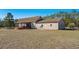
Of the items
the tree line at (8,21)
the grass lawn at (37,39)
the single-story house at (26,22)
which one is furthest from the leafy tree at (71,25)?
the tree line at (8,21)

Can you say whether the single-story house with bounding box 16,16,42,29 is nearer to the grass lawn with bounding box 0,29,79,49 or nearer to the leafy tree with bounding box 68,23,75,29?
the grass lawn with bounding box 0,29,79,49

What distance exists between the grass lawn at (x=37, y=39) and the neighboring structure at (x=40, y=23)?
5 cm

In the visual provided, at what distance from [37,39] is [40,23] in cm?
17

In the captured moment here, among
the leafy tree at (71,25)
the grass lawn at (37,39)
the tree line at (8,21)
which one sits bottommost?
the grass lawn at (37,39)

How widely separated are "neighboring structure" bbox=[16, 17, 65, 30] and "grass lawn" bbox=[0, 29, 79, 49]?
54 millimetres

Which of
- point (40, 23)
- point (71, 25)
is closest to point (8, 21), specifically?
point (40, 23)

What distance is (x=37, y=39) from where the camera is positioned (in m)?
3.64

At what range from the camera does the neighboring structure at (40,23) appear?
3.65 m

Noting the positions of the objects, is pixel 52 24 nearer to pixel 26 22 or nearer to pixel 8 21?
pixel 26 22

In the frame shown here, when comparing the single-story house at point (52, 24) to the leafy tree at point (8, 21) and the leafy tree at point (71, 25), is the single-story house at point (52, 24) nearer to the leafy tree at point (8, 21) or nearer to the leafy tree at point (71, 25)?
the leafy tree at point (71, 25)

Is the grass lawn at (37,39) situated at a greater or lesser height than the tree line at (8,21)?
lesser
